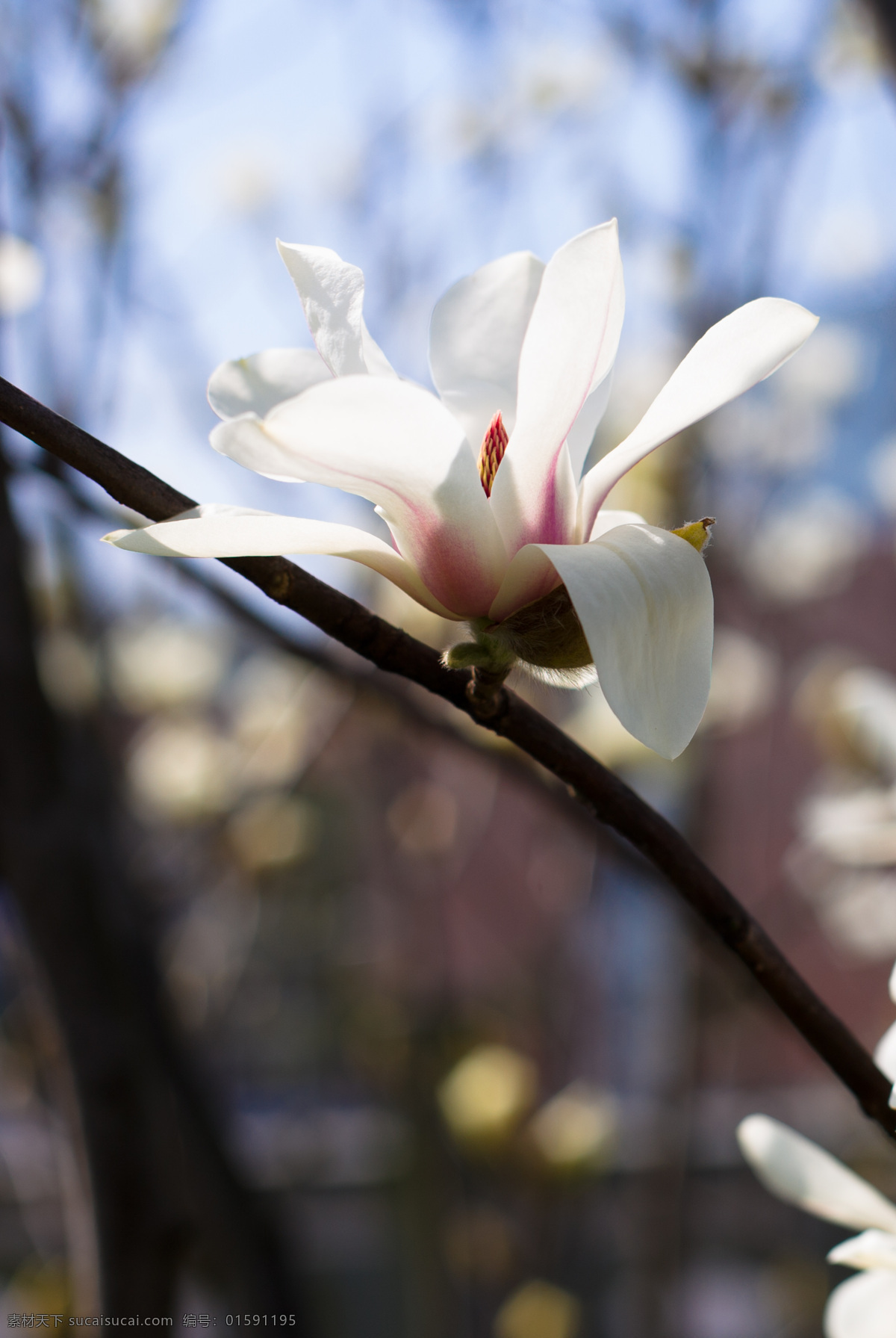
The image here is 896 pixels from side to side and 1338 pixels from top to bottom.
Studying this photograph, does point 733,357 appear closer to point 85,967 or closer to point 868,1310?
point 868,1310

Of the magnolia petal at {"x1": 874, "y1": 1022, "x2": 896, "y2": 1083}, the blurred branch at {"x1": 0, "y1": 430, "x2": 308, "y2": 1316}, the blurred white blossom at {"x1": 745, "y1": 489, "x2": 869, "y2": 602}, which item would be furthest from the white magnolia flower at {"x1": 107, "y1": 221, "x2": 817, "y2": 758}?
the blurred white blossom at {"x1": 745, "y1": 489, "x2": 869, "y2": 602}

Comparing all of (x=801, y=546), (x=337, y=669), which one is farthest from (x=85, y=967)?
(x=801, y=546)

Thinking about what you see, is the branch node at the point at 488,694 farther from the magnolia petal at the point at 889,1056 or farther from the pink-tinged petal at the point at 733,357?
the magnolia petal at the point at 889,1056

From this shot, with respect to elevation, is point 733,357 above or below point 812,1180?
above

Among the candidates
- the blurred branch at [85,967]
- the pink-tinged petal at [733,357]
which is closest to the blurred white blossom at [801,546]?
the blurred branch at [85,967]

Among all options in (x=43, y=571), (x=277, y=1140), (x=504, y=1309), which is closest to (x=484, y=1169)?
(x=504, y=1309)

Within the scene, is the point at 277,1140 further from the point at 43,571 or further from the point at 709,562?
the point at 709,562

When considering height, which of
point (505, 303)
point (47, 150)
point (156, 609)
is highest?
point (156, 609)
